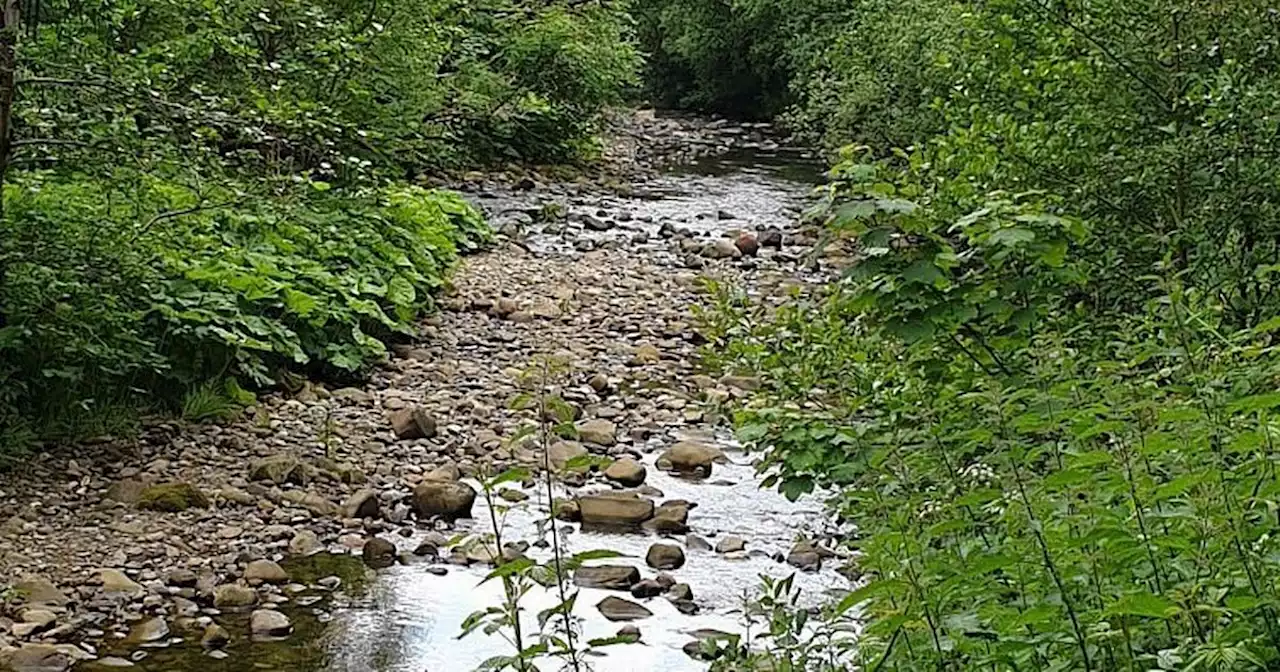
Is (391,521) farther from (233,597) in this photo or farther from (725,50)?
(725,50)

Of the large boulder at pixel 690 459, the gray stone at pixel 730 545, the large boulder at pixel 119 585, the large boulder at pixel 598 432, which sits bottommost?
the large boulder at pixel 598 432

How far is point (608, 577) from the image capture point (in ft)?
21.4

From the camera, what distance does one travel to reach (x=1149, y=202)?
541cm

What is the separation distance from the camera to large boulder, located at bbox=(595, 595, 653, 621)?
6.07 m

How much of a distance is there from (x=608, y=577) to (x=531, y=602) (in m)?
0.42

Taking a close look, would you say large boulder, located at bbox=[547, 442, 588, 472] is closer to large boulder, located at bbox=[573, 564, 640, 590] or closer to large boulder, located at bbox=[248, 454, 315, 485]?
large boulder, located at bbox=[248, 454, 315, 485]

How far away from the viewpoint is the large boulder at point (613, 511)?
730 centimetres

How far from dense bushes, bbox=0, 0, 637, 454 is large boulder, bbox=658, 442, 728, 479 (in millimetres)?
2386

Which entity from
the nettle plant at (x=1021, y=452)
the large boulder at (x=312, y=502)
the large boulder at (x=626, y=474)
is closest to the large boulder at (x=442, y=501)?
the large boulder at (x=312, y=502)

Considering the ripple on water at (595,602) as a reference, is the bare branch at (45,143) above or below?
above

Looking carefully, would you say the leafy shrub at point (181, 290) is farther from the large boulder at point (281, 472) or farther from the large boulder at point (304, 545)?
the large boulder at point (304, 545)

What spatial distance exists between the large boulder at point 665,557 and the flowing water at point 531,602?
0.07m

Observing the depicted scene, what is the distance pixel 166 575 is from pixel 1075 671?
4.75 m

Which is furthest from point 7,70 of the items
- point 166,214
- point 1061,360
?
point 1061,360
